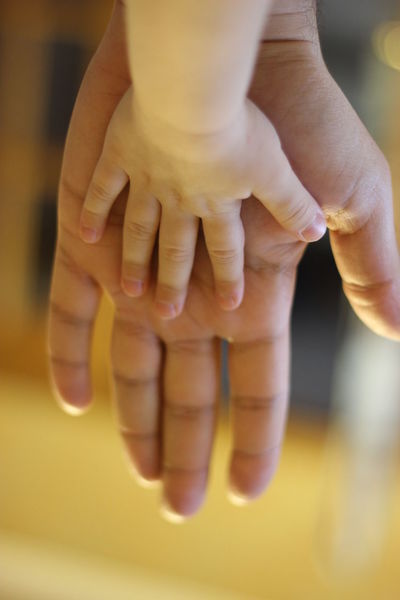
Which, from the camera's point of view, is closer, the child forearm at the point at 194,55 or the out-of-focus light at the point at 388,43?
the child forearm at the point at 194,55

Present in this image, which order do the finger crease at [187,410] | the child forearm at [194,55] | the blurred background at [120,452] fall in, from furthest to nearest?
the blurred background at [120,452]
the finger crease at [187,410]
the child forearm at [194,55]

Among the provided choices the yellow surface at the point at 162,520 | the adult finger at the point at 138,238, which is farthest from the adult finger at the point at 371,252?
the yellow surface at the point at 162,520

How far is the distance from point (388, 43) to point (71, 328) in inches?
45.5

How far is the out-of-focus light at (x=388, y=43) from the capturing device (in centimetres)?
145

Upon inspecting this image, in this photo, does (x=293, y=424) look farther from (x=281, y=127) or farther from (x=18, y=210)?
(x=281, y=127)

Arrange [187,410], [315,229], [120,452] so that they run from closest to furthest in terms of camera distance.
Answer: [315,229], [187,410], [120,452]

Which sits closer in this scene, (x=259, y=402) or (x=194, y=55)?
(x=194, y=55)

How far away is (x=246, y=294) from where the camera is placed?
478 mm

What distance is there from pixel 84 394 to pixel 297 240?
19 centimetres

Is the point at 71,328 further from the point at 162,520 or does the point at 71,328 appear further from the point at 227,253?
the point at 162,520

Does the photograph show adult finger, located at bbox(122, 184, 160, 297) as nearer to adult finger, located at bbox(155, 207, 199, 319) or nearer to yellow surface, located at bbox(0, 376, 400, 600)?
adult finger, located at bbox(155, 207, 199, 319)

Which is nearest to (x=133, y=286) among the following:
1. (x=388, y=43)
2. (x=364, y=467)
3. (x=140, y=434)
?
(x=140, y=434)

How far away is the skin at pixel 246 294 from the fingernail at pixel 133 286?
2 centimetres

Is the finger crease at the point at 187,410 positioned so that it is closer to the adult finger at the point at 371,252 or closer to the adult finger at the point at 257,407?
the adult finger at the point at 257,407
